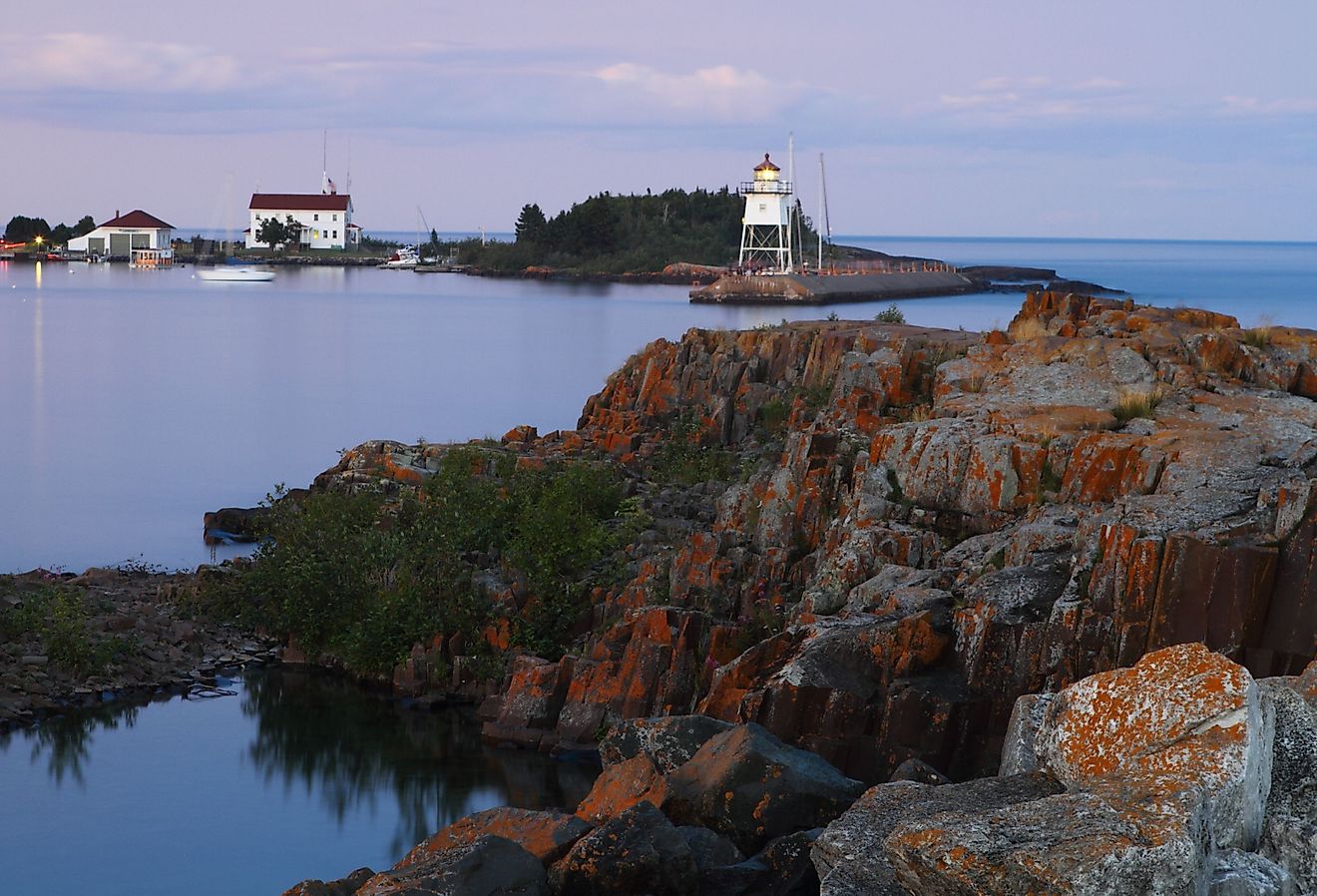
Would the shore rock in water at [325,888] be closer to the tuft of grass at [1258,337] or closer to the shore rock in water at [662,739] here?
the shore rock in water at [662,739]

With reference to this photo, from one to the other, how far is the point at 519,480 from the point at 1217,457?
52.5ft

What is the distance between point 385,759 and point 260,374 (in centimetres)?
6660

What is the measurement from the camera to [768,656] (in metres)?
20.5

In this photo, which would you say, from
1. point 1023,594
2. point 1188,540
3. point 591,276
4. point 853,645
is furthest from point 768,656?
point 591,276

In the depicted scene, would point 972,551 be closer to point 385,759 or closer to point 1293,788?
point 385,759

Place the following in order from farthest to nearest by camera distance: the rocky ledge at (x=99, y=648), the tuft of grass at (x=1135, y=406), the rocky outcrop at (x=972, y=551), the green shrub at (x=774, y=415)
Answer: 1. the green shrub at (x=774, y=415)
2. the rocky ledge at (x=99, y=648)
3. the tuft of grass at (x=1135, y=406)
4. the rocky outcrop at (x=972, y=551)

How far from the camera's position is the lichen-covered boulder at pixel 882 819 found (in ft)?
33.0

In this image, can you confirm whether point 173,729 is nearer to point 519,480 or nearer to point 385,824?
point 385,824

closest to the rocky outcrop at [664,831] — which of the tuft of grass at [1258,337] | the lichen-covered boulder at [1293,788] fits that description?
the lichen-covered boulder at [1293,788]

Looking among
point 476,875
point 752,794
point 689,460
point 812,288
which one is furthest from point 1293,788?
point 812,288

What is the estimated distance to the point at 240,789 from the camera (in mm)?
24156

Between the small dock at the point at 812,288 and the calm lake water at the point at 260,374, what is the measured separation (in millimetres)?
3445

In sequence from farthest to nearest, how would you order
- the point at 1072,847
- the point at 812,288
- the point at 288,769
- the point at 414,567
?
the point at 812,288 → the point at 414,567 → the point at 288,769 → the point at 1072,847

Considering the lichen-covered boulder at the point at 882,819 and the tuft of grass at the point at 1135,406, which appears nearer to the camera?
the lichen-covered boulder at the point at 882,819
